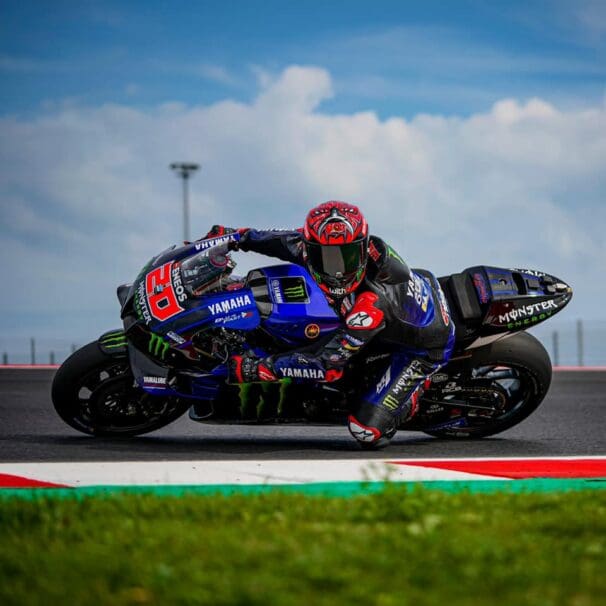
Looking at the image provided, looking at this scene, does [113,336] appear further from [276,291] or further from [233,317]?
[276,291]

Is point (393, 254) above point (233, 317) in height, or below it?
above

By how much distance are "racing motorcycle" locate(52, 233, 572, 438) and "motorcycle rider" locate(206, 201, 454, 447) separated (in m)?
0.10

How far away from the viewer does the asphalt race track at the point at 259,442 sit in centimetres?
725

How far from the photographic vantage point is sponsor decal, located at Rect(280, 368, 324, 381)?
7207 millimetres

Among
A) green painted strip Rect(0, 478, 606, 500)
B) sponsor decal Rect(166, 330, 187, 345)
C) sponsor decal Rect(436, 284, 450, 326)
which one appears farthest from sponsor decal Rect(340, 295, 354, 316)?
green painted strip Rect(0, 478, 606, 500)

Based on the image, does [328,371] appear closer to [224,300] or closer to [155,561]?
[224,300]

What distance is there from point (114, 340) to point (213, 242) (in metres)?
0.97

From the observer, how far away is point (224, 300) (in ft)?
23.7

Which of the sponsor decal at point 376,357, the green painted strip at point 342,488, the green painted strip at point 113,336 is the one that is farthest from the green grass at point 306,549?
the green painted strip at point 113,336

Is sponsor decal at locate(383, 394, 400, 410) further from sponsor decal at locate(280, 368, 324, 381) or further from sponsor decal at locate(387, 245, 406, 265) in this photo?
sponsor decal at locate(387, 245, 406, 265)

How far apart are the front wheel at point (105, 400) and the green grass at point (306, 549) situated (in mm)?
2592

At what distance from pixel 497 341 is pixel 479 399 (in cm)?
50

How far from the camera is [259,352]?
7.34 m

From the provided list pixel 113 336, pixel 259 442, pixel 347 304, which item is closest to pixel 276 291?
pixel 347 304
